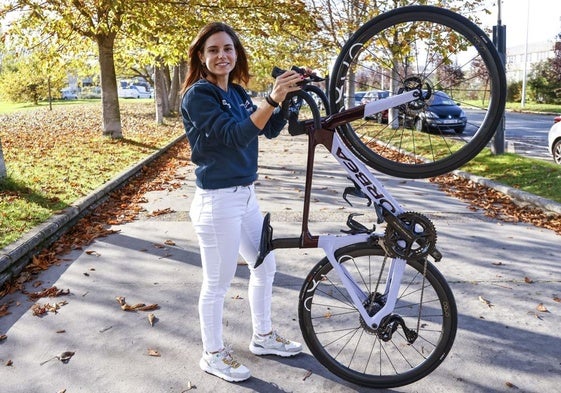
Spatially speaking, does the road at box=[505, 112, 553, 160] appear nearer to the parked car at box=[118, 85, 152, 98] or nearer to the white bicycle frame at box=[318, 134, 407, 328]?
the white bicycle frame at box=[318, 134, 407, 328]

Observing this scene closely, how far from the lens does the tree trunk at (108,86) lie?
14664 mm

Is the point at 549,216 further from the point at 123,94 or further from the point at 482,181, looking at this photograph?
the point at 123,94

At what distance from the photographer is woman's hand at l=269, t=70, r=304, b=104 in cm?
250

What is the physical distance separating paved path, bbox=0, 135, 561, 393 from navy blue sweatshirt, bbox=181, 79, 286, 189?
47.6 inches

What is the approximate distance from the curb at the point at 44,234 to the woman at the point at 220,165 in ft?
8.06

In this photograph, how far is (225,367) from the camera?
10.1ft

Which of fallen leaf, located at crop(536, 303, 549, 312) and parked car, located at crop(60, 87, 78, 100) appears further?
parked car, located at crop(60, 87, 78, 100)

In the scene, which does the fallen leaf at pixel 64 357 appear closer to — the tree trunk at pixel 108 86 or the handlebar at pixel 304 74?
the handlebar at pixel 304 74

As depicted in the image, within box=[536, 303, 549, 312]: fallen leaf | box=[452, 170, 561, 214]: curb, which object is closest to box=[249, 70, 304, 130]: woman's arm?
box=[536, 303, 549, 312]: fallen leaf

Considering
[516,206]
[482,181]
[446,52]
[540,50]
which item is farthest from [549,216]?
[540,50]

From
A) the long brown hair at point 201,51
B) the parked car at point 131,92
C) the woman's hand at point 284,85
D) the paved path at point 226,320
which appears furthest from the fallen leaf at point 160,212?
Answer: the parked car at point 131,92

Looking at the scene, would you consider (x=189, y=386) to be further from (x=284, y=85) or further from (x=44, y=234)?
(x=44, y=234)

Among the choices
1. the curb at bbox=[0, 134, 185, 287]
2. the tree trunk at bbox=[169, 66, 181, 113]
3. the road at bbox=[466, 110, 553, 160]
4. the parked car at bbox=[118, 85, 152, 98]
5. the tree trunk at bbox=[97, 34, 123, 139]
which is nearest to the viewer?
the curb at bbox=[0, 134, 185, 287]

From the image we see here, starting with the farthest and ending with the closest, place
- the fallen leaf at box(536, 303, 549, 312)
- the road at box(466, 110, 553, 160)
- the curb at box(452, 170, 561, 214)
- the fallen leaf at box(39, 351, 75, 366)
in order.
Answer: the road at box(466, 110, 553, 160) → the curb at box(452, 170, 561, 214) → the fallen leaf at box(536, 303, 549, 312) → the fallen leaf at box(39, 351, 75, 366)
